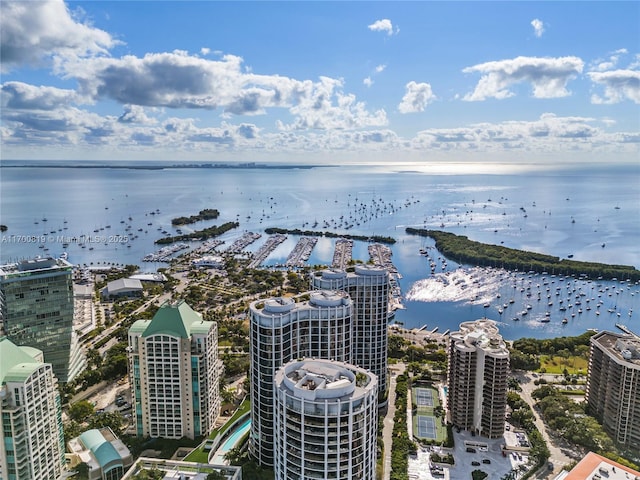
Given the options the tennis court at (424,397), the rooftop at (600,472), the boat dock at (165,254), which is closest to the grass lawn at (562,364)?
the tennis court at (424,397)

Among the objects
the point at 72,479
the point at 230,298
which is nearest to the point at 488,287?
the point at 230,298

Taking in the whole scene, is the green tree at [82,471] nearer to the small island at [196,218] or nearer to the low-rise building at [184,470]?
the low-rise building at [184,470]

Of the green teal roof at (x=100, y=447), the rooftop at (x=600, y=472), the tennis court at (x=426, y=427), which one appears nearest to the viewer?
the rooftop at (x=600, y=472)

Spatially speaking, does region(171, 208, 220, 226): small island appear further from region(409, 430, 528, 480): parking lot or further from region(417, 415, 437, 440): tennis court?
region(409, 430, 528, 480): parking lot

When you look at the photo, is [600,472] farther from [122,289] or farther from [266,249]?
[266,249]

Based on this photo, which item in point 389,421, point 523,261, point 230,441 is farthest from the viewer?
point 523,261

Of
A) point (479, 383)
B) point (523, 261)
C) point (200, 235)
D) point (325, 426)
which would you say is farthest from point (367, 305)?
point (200, 235)
